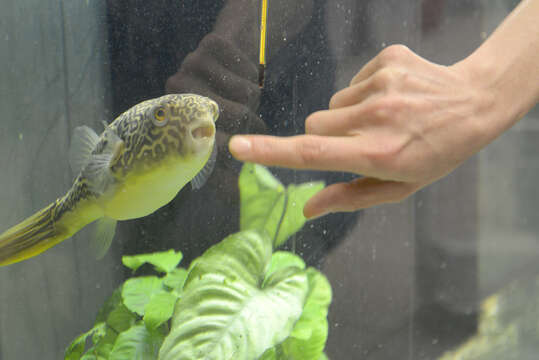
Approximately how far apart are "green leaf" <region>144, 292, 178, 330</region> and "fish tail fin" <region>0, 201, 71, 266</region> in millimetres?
228

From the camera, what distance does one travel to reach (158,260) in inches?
39.6

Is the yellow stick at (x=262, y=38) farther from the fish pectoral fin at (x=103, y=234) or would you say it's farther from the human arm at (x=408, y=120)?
the fish pectoral fin at (x=103, y=234)

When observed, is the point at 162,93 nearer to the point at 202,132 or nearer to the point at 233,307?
the point at 202,132

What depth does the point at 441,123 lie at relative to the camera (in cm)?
70

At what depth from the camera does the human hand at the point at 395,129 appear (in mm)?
638

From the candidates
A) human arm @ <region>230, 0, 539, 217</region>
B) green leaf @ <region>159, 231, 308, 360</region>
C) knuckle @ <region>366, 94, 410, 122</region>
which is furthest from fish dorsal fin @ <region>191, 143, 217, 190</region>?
knuckle @ <region>366, 94, 410, 122</region>

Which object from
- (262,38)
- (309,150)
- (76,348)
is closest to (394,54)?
(309,150)

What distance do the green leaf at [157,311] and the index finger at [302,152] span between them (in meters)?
0.47

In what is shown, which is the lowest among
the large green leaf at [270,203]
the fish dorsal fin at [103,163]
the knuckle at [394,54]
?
the large green leaf at [270,203]

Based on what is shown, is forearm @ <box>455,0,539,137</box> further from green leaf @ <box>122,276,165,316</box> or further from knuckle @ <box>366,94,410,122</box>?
green leaf @ <box>122,276,165,316</box>

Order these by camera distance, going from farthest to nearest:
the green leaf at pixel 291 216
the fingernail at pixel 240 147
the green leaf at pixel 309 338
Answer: the green leaf at pixel 291 216
the green leaf at pixel 309 338
the fingernail at pixel 240 147

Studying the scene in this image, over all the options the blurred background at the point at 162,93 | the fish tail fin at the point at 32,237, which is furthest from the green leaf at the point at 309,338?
the fish tail fin at the point at 32,237

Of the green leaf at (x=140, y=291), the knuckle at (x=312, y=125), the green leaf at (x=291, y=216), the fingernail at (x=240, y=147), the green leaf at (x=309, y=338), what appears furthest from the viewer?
the green leaf at (x=291, y=216)

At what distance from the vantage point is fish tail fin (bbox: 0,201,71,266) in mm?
865
